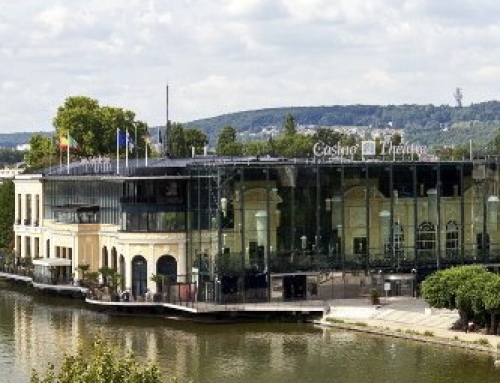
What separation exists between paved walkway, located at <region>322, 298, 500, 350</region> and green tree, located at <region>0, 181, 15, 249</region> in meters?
64.3

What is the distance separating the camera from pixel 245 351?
89.5 meters

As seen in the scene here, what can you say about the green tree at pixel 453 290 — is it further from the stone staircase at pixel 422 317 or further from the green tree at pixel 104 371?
the green tree at pixel 104 371

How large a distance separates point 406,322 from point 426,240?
20.1m

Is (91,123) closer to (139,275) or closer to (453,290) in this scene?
(139,275)

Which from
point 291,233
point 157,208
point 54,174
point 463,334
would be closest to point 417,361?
point 463,334

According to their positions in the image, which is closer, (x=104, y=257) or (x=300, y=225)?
(x=300, y=225)

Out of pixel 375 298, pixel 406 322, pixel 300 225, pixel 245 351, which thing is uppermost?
pixel 300 225

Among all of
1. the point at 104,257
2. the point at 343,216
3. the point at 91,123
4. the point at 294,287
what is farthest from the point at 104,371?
the point at 91,123

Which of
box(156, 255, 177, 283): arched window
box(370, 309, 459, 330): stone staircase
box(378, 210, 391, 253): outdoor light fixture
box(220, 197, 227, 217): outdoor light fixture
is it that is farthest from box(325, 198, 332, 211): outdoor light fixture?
box(156, 255, 177, 283): arched window

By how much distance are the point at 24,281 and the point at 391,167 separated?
165 feet

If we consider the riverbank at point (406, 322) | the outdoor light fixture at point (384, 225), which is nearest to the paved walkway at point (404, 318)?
the riverbank at point (406, 322)

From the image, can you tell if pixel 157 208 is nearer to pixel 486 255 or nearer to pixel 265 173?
pixel 265 173

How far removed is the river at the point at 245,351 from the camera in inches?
3142

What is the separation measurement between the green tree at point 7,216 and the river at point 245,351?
4932cm
